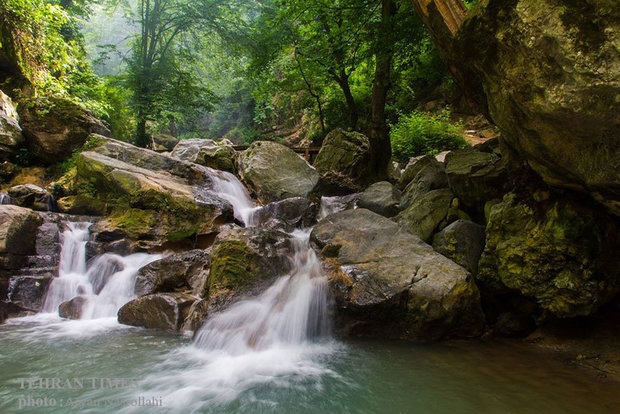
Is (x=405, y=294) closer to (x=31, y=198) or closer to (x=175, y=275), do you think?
(x=175, y=275)

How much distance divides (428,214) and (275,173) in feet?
18.2

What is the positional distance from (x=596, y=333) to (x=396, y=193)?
4.19m

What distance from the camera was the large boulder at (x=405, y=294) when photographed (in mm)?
3828

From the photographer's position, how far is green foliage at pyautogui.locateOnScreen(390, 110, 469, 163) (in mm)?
11570

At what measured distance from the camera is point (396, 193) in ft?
23.6

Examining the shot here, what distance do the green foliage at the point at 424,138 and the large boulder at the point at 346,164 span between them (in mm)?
2440

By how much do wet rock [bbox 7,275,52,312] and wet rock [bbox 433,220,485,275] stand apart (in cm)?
641

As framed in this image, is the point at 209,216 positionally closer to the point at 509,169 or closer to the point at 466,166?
the point at 466,166

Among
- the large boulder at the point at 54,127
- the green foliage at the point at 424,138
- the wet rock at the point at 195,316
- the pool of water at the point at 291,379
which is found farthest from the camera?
the green foliage at the point at 424,138

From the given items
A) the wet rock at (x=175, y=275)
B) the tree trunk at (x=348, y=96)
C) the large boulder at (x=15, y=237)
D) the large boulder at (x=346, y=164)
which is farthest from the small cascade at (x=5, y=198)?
the tree trunk at (x=348, y=96)

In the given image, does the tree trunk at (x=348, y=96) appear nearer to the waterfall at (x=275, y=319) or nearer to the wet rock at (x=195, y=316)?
the waterfall at (x=275, y=319)

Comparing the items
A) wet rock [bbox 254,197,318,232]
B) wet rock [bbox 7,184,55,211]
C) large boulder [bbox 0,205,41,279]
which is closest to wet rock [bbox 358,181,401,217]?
wet rock [bbox 254,197,318,232]

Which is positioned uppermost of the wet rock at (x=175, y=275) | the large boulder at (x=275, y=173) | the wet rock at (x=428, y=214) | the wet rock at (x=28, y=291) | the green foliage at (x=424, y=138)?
the green foliage at (x=424, y=138)

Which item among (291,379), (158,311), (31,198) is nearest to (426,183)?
(291,379)
